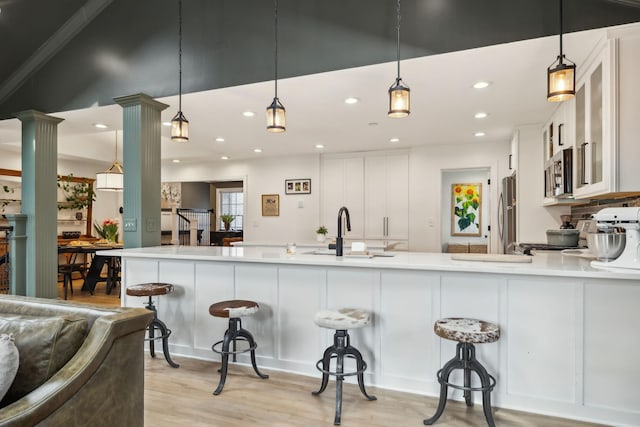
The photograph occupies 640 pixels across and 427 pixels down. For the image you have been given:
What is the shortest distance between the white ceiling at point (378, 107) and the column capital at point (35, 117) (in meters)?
0.13

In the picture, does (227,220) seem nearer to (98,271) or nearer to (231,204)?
(231,204)

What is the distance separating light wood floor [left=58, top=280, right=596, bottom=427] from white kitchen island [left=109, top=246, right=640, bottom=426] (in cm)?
9

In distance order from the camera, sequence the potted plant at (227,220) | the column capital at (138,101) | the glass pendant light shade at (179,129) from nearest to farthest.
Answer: the glass pendant light shade at (179,129) < the column capital at (138,101) < the potted plant at (227,220)

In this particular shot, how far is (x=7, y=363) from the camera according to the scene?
126 cm

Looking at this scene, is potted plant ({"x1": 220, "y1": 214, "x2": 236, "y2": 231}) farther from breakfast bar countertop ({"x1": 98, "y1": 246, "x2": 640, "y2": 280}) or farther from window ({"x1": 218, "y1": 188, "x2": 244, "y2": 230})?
breakfast bar countertop ({"x1": 98, "y1": 246, "x2": 640, "y2": 280})

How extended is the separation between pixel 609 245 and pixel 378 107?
2.61 m

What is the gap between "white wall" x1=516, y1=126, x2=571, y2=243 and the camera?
4.72m

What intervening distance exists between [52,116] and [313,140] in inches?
134

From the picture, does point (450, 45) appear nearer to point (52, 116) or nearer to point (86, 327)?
point (86, 327)

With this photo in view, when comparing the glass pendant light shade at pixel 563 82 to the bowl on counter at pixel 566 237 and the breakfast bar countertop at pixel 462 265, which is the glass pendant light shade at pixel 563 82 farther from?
the bowl on counter at pixel 566 237

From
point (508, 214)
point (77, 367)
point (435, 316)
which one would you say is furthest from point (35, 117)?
point (508, 214)

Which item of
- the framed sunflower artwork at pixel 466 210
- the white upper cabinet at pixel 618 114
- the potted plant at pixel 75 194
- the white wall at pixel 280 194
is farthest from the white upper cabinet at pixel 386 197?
the potted plant at pixel 75 194

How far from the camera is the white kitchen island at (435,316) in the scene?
7.00 ft

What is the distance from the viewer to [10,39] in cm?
443
